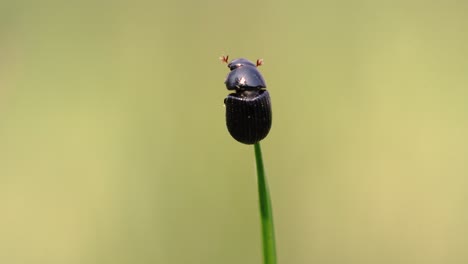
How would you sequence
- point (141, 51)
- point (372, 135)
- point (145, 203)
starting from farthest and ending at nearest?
point (141, 51)
point (372, 135)
point (145, 203)

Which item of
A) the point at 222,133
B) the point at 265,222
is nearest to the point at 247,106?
the point at 265,222

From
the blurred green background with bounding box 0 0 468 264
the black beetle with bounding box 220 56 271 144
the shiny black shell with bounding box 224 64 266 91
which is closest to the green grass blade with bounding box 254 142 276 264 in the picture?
the black beetle with bounding box 220 56 271 144

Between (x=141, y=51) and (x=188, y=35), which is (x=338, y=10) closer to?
(x=188, y=35)

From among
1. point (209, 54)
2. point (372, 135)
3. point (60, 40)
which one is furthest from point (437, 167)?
point (60, 40)

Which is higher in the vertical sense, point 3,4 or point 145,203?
point 3,4

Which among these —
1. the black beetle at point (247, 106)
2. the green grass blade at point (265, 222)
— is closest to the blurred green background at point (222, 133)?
the black beetle at point (247, 106)

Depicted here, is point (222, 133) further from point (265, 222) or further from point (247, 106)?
point (265, 222)

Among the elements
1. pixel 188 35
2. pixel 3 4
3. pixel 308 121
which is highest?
pixel 3 4

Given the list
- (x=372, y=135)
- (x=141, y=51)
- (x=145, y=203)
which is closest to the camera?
(x=145, y=203)

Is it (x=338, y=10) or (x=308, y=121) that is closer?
(x=308, y=121)
